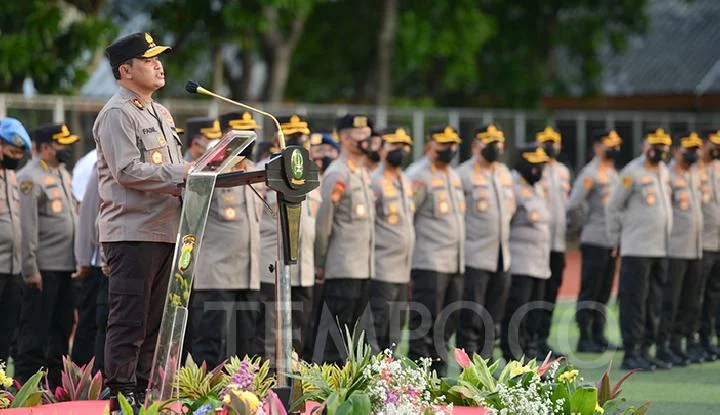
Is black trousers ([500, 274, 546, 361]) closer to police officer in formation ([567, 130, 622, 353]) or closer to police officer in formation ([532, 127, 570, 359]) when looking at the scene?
police officer in formation ([532, 127, 570, 359])

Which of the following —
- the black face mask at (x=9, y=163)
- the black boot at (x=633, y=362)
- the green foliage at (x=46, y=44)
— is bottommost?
the black boot at (x=633, y=362)

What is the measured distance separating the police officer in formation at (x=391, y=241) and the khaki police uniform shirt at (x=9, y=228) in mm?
2590

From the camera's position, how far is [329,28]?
1254 inches

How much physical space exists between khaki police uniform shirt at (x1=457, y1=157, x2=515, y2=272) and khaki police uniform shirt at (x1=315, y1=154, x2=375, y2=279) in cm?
120

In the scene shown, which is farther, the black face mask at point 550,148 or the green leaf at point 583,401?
the black face mask at point 550,148

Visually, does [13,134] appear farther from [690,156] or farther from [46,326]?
[690,156]

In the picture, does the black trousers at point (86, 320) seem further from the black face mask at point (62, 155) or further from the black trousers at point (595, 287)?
the black trousers at point (595, 287)

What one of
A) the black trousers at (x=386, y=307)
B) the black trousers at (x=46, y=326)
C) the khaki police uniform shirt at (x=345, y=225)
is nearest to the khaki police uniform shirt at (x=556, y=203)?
the black trousers at (x=386, y=307)

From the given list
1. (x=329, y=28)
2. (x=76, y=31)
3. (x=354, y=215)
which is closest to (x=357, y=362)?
(x=354, y=215)

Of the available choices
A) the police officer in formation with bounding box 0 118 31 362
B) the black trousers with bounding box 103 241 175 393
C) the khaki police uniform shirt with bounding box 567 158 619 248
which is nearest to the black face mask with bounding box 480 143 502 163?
the khaki police uniform shirt with bounding box 567 158 619 248

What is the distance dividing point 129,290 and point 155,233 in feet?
0.95

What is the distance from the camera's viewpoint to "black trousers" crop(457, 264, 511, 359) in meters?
11.2

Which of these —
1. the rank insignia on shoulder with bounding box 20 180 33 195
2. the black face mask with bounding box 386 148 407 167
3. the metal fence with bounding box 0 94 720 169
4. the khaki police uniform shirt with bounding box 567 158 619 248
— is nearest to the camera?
the rank insignia on shoulder with bounding box 20 180 33 195

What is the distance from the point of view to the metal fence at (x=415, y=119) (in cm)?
1847
